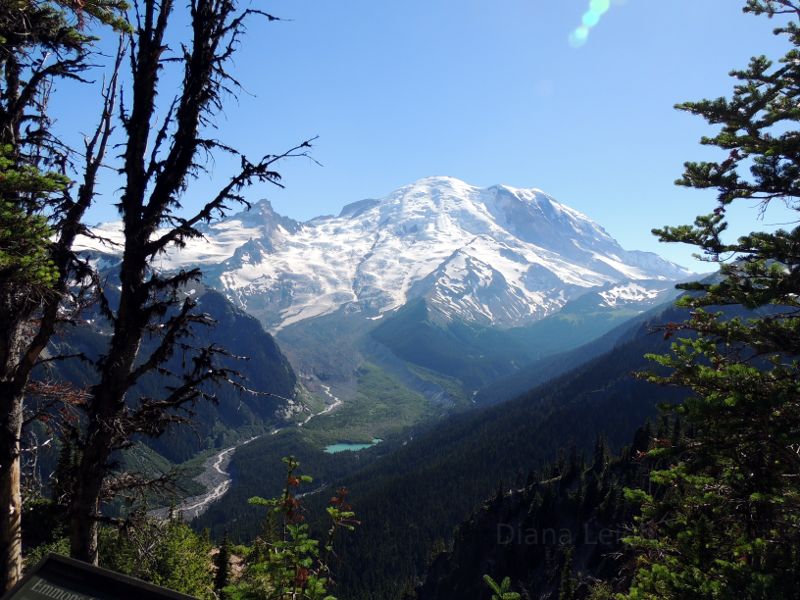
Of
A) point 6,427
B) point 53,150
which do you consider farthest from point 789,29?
point 6,427

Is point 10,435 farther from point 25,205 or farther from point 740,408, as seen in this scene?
point 740,408

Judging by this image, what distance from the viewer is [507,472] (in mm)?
190750

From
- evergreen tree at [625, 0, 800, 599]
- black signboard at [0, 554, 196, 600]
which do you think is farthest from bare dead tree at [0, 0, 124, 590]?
evergreen tree at [625, 0, 800, 599]

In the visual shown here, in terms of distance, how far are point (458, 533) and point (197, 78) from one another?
11488cm

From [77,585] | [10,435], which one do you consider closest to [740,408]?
[77,585]

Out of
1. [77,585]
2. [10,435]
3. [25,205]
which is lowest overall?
[77,585]

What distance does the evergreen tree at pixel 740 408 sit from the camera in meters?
11.0

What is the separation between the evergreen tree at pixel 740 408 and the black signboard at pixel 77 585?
9827 mm

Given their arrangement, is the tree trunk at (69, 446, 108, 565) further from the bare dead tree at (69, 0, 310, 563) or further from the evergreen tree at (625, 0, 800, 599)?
the evergreen tree at (625, 0, 800, 599)

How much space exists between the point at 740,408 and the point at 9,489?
15.7 metres

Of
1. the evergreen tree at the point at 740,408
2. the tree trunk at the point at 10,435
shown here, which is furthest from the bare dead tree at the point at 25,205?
the evergreen tree at the point at 740,408

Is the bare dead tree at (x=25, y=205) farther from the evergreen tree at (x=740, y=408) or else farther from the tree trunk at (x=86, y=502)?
the evergreen tree at (x=740, y=408)

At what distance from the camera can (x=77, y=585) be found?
6703 millimetres

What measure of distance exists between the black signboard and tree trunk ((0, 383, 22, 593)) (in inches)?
225
